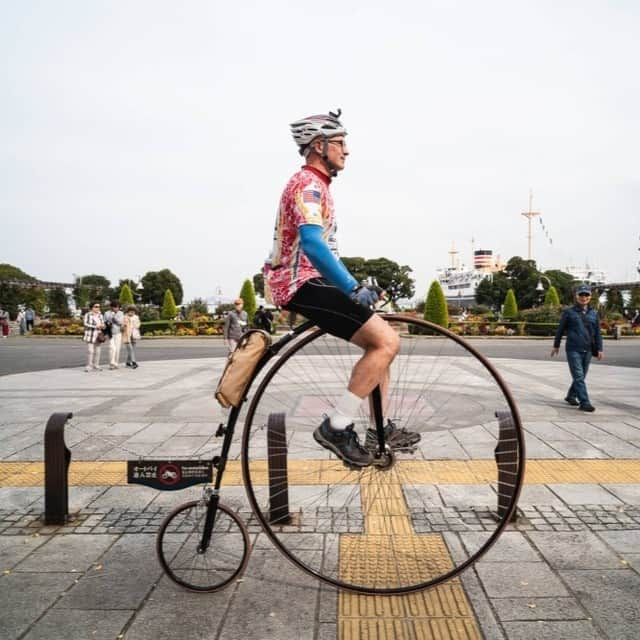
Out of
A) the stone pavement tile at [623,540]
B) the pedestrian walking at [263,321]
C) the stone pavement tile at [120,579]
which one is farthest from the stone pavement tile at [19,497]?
the stone pavement tile at [623,540]

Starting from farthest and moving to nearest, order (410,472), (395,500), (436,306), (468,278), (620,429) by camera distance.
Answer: (468,278) → (436,306) → (620,429) → (410,472) → (395,500)

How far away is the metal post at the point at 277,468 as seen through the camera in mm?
3701

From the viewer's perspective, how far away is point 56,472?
4012mm

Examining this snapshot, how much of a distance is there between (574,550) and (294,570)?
5.47 feet

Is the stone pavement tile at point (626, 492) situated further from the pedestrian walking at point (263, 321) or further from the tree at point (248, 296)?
the tree at point (248, 296)

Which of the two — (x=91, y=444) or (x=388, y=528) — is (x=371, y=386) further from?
(x=91, y=444)

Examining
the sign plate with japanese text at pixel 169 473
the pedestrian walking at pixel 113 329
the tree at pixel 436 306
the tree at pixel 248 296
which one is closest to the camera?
the sign plate with japanese text at pixel 169 473

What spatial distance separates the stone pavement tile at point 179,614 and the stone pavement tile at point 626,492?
10.0ft

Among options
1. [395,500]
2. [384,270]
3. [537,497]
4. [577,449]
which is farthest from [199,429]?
[384,270]

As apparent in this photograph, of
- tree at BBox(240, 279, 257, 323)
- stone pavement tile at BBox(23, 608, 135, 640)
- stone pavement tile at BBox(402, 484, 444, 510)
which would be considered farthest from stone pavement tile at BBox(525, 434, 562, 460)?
tree at BBox(240, 279, 257, 323)

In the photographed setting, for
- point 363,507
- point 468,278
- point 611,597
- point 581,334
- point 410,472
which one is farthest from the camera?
point 468,278

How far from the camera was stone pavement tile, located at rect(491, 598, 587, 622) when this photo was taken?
9.05 ft

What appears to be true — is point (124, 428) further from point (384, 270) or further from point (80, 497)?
point (384, 270)

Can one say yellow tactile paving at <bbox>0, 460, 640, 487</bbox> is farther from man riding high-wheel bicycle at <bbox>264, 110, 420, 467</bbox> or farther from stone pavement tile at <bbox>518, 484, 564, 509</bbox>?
man riding high-wheel bicycle at <bbox>264, 110, 420, 467</bbox>
